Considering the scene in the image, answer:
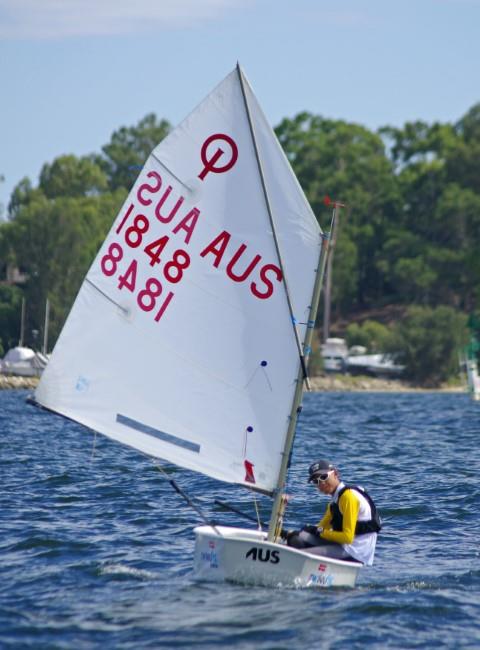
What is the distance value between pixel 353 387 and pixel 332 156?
100 ft

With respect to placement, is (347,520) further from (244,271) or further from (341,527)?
(244,271)

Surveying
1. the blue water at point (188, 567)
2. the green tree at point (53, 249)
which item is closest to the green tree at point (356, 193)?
the green tree at point (53, 249)

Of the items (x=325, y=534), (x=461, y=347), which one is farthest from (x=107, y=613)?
(x=461, y=347)

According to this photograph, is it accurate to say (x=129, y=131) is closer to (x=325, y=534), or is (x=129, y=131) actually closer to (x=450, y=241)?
(x=450, y=241)

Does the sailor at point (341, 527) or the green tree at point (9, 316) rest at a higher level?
the green tree at point (9, 316)

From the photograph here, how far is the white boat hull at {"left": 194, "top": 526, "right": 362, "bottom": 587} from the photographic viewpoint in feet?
47.9

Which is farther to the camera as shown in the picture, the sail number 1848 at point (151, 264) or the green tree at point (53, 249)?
the green tree at point (53, 249)

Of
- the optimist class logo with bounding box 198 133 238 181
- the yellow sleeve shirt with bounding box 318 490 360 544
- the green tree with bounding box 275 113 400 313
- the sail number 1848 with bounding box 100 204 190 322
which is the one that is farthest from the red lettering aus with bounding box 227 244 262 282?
the green tree with bounding box 275 113 400 313

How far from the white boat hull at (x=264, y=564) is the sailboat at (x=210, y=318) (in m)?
0.02

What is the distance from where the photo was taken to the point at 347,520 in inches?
602

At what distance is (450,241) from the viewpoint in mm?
124750

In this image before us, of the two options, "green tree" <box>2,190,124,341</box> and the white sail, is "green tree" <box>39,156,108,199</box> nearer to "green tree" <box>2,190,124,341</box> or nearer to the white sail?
"green tree" <box>2,190,124,341</box>

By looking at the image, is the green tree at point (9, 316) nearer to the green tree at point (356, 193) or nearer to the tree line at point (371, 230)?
the tree line at point (371, 230)

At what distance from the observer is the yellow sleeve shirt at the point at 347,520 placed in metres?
15.3
